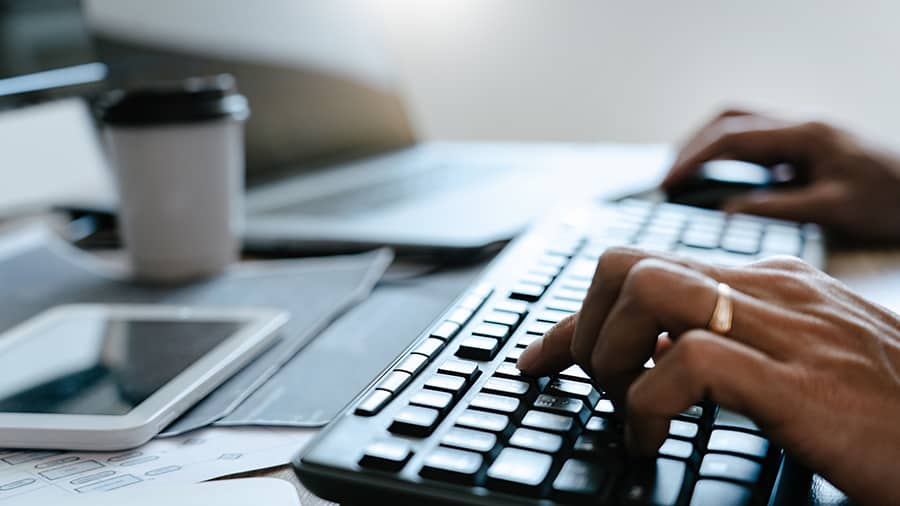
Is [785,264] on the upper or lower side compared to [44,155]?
upper

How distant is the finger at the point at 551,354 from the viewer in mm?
415

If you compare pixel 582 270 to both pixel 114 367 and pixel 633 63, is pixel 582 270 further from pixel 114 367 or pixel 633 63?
pixel 633 63

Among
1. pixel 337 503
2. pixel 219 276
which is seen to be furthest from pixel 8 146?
pixel 337 503

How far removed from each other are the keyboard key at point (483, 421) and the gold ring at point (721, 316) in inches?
3.7

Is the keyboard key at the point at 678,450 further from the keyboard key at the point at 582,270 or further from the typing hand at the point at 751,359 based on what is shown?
the keyboard key at the point at 582,270

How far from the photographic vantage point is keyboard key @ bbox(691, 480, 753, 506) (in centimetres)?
33

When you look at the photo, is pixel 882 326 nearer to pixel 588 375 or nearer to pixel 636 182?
pixel 588 375

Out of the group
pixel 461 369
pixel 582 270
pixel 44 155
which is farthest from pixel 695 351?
pixel 44 155

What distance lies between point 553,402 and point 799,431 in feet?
0.33

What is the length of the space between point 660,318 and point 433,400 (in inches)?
4.0

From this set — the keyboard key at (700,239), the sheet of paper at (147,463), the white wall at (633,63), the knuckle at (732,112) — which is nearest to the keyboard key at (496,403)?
the sheet of paper at (147,463)

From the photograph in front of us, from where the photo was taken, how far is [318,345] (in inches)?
22.4

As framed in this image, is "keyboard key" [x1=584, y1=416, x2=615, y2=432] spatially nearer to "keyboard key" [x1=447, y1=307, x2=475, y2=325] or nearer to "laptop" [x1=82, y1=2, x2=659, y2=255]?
"keyboard key" [x1=447, y1=307, x2=475, y2=325]

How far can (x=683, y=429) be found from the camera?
0.37m
